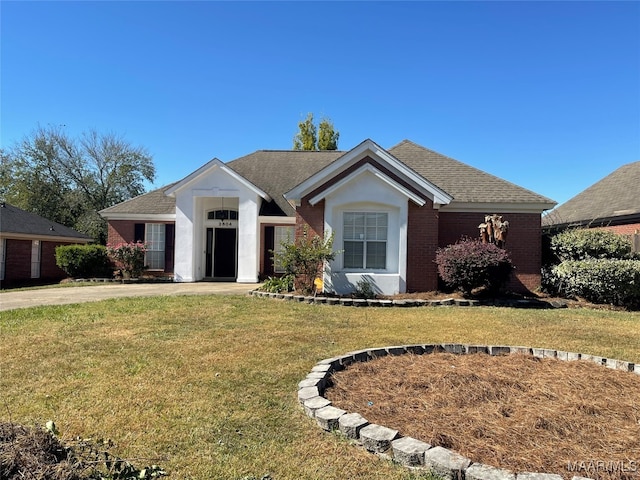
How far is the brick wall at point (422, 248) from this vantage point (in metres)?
12.9

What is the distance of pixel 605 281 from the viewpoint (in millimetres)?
11398

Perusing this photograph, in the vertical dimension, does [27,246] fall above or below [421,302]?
above

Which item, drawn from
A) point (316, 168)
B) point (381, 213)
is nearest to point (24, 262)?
point (316, 168)

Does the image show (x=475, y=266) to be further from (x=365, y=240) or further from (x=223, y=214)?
(x=223, y=214)

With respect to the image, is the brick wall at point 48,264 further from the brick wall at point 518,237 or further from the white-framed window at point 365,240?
the brick wall at point 518,237

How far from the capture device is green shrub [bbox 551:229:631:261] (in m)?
13.3

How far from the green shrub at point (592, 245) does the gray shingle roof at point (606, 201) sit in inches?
194

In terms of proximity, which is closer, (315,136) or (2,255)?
(2,255)

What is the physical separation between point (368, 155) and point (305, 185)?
87.7 inches

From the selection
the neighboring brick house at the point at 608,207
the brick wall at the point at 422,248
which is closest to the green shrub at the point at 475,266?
the brick wall at the point at 422,248

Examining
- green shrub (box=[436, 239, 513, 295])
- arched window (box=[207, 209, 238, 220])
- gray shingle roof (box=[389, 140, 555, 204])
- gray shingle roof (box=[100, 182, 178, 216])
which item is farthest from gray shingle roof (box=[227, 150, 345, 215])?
green shrub (box=[436, 239, 513, 295])

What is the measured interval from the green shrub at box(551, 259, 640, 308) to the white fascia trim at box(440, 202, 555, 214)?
222 centimetres

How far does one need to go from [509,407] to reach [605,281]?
956 centimetres

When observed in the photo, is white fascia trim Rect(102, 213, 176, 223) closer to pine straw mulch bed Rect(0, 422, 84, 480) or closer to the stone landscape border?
the stone landscape border
